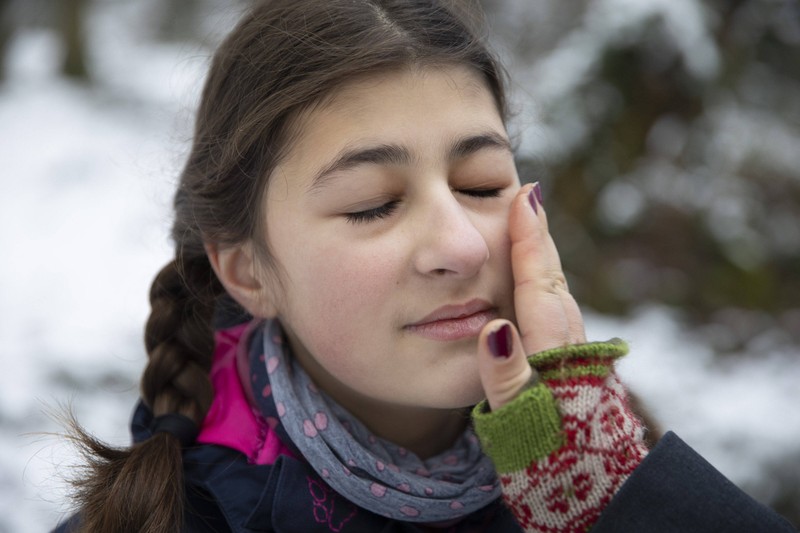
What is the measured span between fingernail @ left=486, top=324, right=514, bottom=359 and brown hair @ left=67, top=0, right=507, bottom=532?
2.11 ft

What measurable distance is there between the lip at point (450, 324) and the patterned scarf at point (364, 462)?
35cm

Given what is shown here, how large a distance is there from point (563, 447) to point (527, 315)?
0.31 m

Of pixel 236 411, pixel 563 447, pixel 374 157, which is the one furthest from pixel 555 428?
pixel 236 411

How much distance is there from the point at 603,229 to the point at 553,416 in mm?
3653

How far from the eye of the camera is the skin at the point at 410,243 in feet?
5.06

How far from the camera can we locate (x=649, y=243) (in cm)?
484

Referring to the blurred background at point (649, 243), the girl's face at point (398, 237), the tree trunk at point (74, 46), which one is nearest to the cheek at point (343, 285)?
the girl's face at point (398, 237)

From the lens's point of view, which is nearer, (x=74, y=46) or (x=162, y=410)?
(x=162, y=410)

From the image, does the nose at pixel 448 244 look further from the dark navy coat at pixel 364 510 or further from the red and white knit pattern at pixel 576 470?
the dark navy coat at pixel 364 510

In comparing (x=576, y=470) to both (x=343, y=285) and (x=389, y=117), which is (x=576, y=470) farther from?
(x=389, y=117)

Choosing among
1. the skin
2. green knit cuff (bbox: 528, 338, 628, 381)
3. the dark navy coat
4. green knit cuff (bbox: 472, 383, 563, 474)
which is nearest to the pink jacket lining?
the dark navy coat

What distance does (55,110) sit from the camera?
8.04 m

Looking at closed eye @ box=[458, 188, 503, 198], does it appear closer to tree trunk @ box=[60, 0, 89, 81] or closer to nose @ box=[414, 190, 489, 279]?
nose @ box=[414, 190, 489, 279]

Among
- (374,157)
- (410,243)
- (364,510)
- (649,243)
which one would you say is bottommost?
(649,243)
